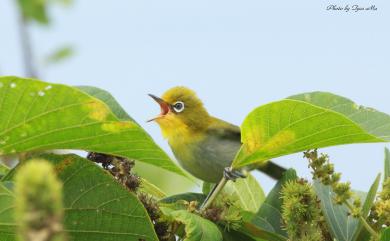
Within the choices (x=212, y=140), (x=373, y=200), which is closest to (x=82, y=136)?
(x=373, y=200)

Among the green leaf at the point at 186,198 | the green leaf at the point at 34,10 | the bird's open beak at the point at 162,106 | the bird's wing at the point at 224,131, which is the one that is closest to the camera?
the green leaf at the point at 186,198

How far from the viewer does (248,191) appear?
6.51ft

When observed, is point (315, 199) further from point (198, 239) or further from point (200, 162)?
point (200, 162)

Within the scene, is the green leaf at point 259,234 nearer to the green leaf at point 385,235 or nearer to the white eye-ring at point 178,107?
the green leaf at point 385,235

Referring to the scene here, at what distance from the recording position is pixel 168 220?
4.98ft

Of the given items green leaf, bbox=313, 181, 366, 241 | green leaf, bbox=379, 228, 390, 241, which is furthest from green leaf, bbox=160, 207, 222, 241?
green leaf, bbox=379, 228, 390, 241

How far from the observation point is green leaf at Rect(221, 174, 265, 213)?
6.36ft

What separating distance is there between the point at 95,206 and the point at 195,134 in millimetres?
2286

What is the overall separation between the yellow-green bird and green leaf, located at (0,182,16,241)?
1761 mm

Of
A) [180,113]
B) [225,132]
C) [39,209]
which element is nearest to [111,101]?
[39,209]

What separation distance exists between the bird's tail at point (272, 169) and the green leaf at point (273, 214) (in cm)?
91

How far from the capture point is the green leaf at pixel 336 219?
156 centimetres

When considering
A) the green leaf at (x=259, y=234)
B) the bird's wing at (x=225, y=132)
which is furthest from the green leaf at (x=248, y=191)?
the bird's wing at (x=225, y=132)

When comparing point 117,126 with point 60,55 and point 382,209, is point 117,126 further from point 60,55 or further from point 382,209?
point 60,55
